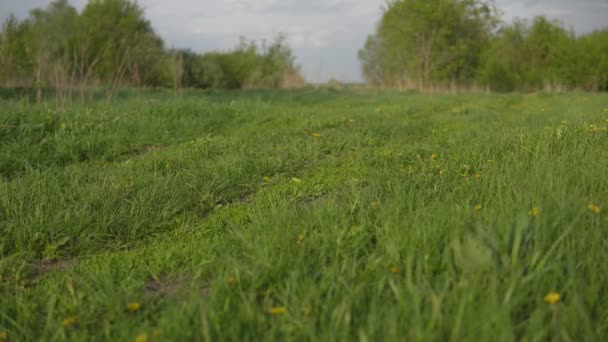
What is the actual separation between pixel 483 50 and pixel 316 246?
114 feet

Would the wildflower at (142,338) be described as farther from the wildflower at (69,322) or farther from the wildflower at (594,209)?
the wildflower at (594,209)

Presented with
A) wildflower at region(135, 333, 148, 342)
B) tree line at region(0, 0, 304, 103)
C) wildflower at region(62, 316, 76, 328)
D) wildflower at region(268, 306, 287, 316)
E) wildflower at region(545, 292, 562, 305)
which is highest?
tree line at region(0, 0, 304, 103)

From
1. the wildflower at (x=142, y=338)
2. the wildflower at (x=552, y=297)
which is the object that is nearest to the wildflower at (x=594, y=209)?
the wildflower at (x=552, y=297)

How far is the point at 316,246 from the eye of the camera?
2072mm

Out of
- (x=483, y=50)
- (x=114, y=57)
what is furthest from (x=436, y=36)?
(x=114, y=57)

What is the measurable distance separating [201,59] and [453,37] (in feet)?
59.2

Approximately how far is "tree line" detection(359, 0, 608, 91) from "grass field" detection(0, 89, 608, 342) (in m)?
27.8

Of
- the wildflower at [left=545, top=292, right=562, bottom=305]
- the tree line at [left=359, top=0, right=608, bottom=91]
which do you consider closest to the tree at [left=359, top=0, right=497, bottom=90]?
the tree line at [left=359, top=0, right=608, bottom=91]

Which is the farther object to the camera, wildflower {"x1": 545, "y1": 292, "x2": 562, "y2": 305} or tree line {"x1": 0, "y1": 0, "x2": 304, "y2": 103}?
tree line {"x1": 0, "y1": 0, "x2": 304, "y2": 103}

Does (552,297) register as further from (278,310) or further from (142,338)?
(142,338)

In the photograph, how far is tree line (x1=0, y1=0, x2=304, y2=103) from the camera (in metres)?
8.12

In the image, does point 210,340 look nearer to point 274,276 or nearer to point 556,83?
point 274,276

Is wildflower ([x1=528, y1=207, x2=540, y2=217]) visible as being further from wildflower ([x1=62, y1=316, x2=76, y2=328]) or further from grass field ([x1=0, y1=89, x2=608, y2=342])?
wildflower ([x1=62, y1=316, x2=76, y2=328])

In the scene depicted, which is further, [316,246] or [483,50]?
[483,50]
